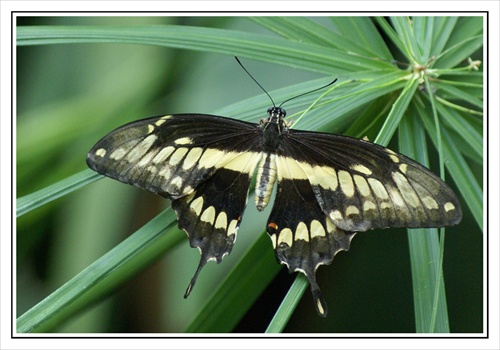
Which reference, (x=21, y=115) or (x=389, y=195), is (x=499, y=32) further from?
(x=21, y=115)

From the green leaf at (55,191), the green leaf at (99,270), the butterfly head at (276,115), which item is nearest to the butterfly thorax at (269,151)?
the butterfly head at (276,115)

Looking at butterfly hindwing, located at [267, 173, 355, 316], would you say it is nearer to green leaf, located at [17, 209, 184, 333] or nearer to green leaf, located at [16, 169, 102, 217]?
green leaf, located at [17, 209, 184, 333]

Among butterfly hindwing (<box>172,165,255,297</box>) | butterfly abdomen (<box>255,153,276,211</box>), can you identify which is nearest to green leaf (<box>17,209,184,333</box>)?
butterfly hindwing (<box>172,165,255,297</box>)

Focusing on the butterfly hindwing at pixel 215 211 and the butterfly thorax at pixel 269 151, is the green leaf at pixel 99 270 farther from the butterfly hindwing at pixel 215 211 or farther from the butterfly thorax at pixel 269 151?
the butterfly thorax at pixel 269 151

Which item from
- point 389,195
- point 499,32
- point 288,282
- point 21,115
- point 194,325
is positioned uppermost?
point 499,32

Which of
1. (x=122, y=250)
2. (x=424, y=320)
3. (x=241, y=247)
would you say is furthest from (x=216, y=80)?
(x=424, y=320)

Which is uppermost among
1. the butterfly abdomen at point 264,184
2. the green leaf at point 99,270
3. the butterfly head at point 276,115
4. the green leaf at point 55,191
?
the butterfly head at point 276,115

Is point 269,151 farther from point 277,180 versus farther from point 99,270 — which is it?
point 99,270
